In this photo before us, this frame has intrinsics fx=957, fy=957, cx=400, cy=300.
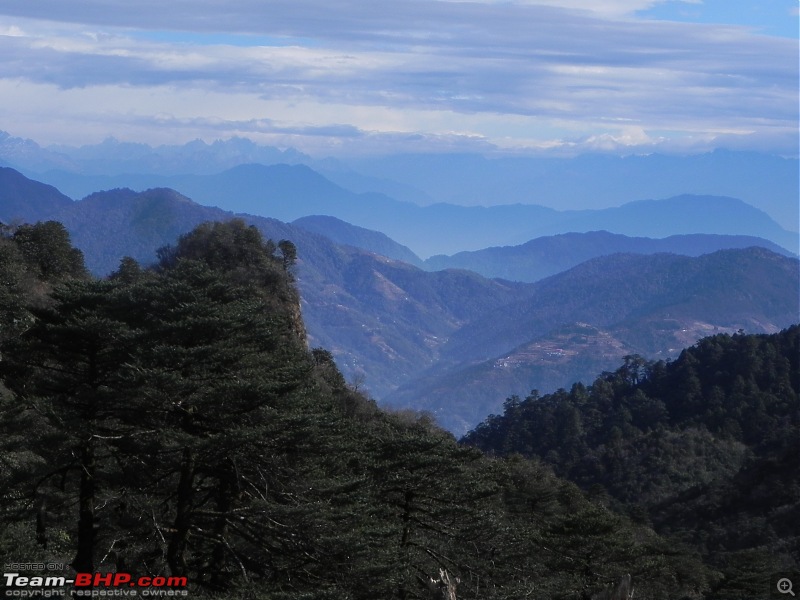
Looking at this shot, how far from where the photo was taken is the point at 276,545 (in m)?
15.8

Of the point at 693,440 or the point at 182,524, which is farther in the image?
the point at 693,440

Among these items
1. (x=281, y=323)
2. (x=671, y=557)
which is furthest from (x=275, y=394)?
(x=671, y=557)

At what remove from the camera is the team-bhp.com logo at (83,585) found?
553 inches

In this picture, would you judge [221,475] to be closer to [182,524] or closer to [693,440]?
[182,524]

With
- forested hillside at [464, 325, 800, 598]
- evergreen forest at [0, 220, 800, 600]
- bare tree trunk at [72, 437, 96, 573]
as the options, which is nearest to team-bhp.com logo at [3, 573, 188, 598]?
evergreen forest at [0, 220, 800, 600]

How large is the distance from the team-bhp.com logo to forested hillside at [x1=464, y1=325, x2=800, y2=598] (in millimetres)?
33909

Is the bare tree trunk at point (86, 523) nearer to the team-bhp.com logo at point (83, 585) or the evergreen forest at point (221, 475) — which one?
the evergreen forest at point (221, 475)

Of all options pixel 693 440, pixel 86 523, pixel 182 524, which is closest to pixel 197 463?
pixel 182 524

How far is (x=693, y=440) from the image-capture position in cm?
7356

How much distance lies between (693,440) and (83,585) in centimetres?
6544

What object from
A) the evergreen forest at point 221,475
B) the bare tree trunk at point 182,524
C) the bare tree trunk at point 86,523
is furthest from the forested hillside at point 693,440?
the bare tree trunk at point 86,523

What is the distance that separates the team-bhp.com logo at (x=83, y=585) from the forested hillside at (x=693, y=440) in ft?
111

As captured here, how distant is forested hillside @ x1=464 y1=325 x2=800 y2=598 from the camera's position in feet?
176

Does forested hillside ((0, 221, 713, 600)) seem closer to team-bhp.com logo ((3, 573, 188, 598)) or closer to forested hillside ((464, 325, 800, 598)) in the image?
team-bhp.com logo ((3, 573, 188, 598))
